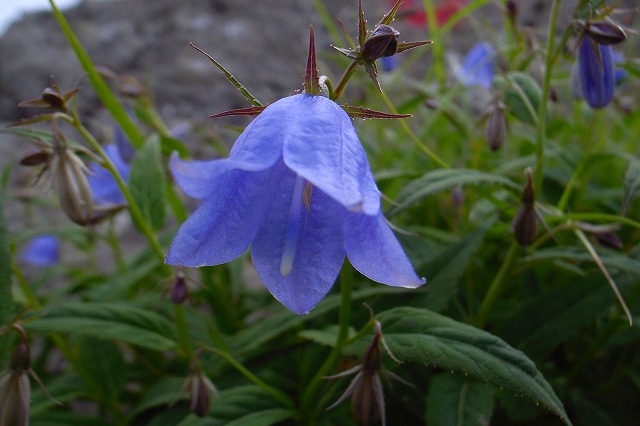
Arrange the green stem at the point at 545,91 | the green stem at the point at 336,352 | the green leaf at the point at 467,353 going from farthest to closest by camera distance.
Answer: the green stem at the point at 545,91 → the green stem at the point at 336,352 → the green leaf at the point at 467,353

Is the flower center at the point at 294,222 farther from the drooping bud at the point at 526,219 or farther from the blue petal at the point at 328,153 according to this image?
the drooping bud at the point at 526,219

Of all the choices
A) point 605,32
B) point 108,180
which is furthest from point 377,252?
point 108,180

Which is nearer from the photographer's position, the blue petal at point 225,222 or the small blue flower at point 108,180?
the blue petal at point 225,222

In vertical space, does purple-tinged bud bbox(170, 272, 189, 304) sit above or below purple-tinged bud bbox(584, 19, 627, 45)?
below

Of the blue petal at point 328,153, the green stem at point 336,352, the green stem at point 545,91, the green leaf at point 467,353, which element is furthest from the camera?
the green stem at point 545,91


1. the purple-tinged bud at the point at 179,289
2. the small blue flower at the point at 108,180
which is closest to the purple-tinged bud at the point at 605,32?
the purple-tinged bud at the point at 179,289

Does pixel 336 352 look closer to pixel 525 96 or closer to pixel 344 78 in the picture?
pixel 344 78

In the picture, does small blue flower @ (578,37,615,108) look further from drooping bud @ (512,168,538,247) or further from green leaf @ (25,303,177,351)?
green leaf @ (25,303,177,351)

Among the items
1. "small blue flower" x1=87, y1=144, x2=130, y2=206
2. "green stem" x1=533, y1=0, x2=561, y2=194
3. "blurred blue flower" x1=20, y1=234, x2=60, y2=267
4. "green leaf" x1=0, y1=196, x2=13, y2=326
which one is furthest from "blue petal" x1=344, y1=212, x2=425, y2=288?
"blurred blue flower" x1=20, y1=234, x2=60, y2=267
